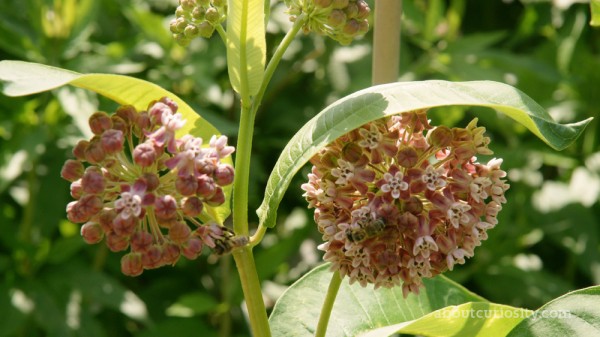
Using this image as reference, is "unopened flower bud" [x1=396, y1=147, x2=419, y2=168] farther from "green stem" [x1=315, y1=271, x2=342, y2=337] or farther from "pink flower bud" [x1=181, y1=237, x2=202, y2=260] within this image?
"pink flower bud" [x1=181, y1=237, x2=202, y2=260]

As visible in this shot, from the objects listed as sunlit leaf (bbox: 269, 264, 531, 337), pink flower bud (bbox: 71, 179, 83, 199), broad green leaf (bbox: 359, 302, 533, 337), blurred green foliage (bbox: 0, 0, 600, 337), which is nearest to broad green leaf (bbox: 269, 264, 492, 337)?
sunlit leaf (bbox: 269, 264, 531, 337)

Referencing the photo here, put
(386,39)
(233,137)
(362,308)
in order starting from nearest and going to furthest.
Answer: (386,39), (362,308), (233,137)

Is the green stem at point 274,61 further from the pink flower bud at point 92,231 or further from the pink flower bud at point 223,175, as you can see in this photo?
the pink flower bud at point 92,231

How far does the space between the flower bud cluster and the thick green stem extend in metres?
0.28

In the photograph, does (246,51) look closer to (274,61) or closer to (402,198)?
(274,61)

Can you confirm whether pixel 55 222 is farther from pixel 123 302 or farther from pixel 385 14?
pixel 385 14

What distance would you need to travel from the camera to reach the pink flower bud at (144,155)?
4.13ft

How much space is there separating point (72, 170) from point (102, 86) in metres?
0.14

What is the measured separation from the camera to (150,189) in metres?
1.26

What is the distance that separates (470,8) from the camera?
401cm

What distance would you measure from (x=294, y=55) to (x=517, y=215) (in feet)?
3.60

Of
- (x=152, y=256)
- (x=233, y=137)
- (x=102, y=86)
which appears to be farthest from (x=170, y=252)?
(x=233, y=137)

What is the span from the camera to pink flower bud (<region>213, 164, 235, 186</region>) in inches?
50.8

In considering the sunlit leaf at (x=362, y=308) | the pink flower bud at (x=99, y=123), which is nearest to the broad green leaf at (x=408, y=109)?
the pink flower bud at (x=99, y=123)
